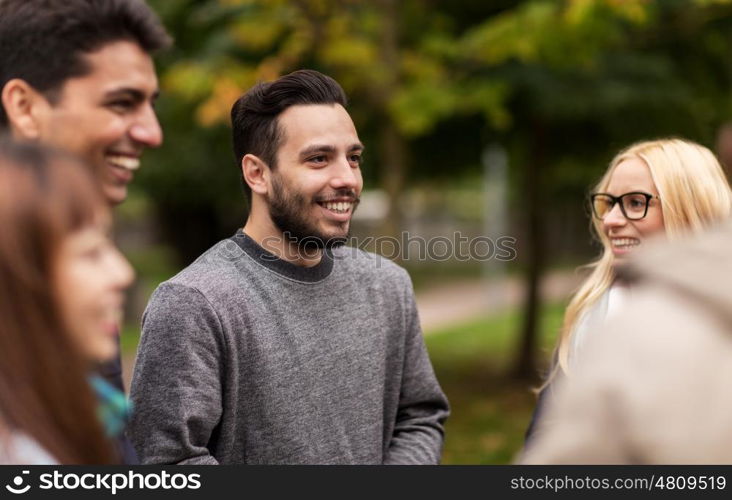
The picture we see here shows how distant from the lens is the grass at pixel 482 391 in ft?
23.5

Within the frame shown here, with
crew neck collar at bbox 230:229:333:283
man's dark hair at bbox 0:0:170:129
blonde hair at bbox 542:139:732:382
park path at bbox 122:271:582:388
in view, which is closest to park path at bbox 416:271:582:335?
park path at bbox 122:271:582:388

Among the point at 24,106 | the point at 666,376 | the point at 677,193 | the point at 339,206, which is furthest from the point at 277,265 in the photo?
the point at 666,376

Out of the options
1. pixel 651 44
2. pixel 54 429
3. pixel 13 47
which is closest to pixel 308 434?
pixel 54 429

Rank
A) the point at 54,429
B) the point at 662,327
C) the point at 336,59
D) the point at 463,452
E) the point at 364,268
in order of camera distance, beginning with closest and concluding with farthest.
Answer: the point at 662,327, the point at 54,429, the point at 364,268, the point at 336,59, the point at 463,452

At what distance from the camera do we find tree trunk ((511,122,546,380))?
9.07 meters

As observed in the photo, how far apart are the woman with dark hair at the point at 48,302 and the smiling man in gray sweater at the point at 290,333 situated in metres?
0.84

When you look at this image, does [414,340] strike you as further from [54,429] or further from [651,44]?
[651,44]

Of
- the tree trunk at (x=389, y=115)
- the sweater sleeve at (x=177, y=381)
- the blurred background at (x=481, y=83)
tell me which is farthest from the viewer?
the tree trunk at (x=389, y=115)

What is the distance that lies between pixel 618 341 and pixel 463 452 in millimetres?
6215

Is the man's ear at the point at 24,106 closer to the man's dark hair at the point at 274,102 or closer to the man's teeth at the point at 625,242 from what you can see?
the man's dark hair at the point at 274,102

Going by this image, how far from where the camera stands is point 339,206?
258cm

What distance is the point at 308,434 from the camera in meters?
2.40

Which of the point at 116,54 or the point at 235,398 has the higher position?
the point at 116,54

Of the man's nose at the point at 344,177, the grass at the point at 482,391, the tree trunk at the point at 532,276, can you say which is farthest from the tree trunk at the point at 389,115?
the man's nose at the point at 344,177
